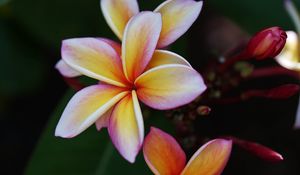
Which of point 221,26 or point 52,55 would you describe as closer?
point 52,55

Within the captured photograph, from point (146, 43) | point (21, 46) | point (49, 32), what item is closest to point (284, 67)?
point (146, 43)

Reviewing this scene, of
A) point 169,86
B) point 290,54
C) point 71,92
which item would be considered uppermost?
point 169,86

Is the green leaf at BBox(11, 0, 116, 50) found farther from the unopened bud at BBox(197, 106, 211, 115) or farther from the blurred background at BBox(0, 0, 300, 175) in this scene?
the unopened bud at BBox(197, 106, 211, 115)

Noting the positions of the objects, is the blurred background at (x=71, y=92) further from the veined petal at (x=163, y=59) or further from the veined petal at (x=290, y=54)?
the veined petal at (x=163, y=59)

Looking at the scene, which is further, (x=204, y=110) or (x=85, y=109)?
(x=204, y=110)

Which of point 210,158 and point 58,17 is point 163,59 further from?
point 58,17

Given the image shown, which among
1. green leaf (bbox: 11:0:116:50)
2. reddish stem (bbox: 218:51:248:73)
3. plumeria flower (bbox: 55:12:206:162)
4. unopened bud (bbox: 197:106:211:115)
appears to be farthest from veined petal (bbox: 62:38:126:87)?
green leaf (bbox: 11:0:116:50)

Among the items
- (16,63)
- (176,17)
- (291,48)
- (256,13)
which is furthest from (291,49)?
(16,63)

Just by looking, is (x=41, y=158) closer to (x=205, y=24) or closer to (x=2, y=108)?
(x=2, y=108)
